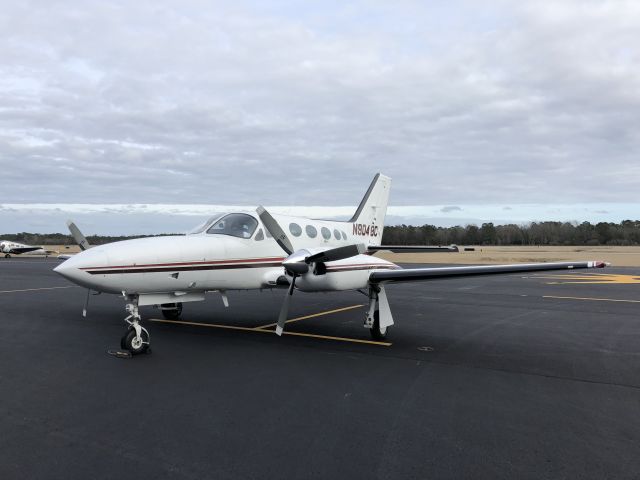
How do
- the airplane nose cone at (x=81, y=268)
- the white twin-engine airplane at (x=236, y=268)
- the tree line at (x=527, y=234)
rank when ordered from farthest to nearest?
the tree line at (x=527, y=234) < the white twin-engine airplane at (x=236, y=268) < the airplane nose cone at (x=81, y=268)

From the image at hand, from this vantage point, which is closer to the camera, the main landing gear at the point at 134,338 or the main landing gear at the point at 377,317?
the main landing gear at the point at 134,338

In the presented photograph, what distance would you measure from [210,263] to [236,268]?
2.33 ft

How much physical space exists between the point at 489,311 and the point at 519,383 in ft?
26.0

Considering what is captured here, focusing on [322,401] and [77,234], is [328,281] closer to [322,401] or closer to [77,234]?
[322,401]

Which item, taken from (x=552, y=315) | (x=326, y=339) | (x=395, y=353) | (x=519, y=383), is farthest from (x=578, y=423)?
(x=552, y=315)

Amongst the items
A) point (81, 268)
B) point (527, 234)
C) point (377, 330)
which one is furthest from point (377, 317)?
point (527, 234)

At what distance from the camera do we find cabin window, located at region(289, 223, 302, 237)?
1122 cm

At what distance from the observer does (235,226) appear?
10391mm

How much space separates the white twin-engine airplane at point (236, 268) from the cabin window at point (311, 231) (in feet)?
0.26

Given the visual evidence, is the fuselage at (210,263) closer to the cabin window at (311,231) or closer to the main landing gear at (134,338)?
the cabin window at (311,231)

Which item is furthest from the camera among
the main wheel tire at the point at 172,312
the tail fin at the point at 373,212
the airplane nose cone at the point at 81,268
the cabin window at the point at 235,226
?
the tail fin at the point at 373,212

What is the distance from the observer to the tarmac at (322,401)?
426 cm

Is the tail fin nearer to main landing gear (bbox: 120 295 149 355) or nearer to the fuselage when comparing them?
the fuselage

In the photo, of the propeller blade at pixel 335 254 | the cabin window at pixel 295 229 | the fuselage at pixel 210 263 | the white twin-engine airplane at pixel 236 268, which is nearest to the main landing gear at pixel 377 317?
the white twin-engine airplane at pixel 236 268
